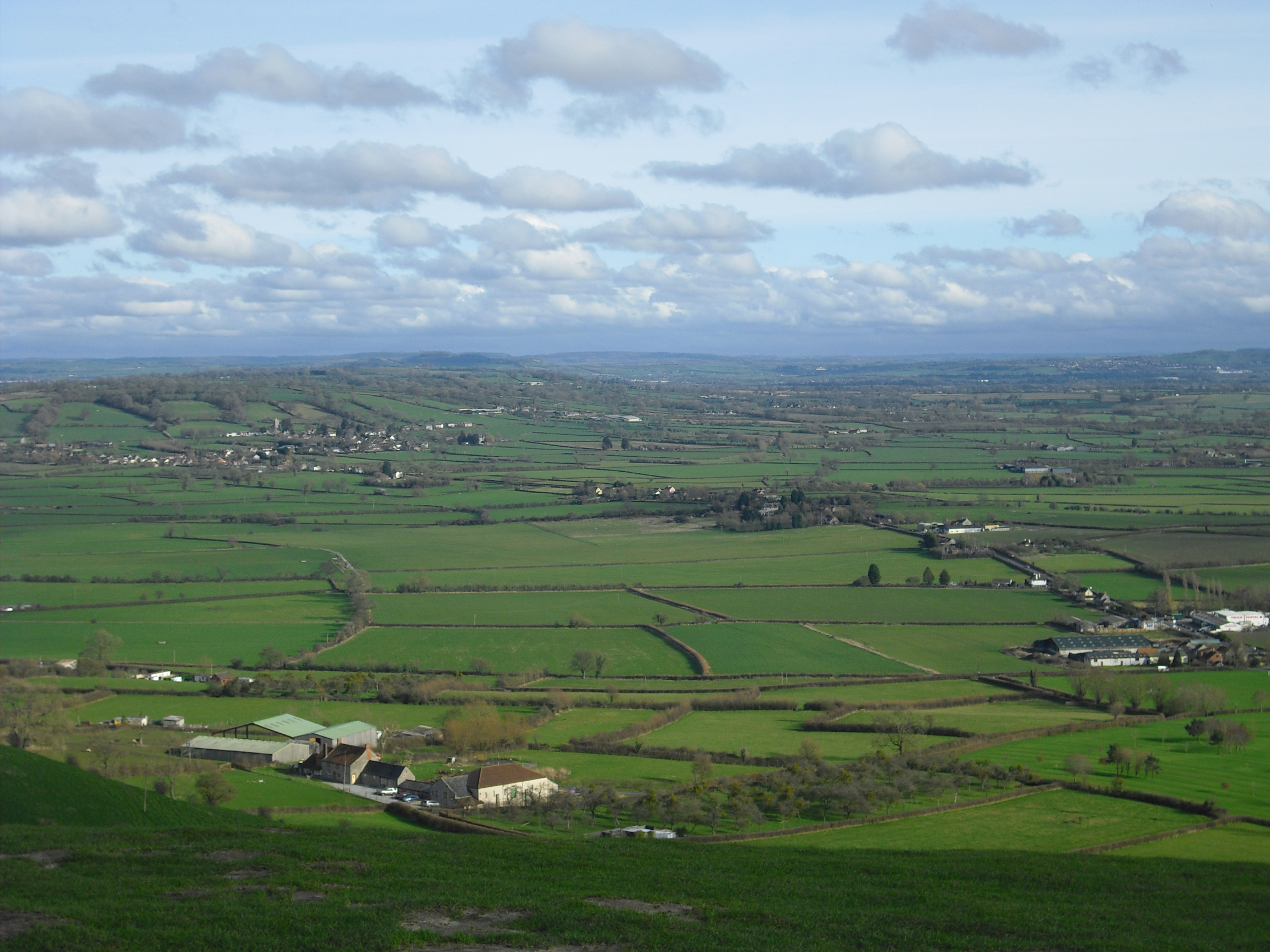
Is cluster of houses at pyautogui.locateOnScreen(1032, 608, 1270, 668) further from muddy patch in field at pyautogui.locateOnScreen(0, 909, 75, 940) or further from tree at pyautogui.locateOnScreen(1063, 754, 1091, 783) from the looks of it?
muddy patch in field at pyautogui.locateOnScreen(0, 909, 75, 940)

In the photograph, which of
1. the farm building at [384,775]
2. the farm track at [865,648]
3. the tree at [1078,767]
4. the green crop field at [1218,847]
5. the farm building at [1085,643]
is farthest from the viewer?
the farm building at [1085,643]

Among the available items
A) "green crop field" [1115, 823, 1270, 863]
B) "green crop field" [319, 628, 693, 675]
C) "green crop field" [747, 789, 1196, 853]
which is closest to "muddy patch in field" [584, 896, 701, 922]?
"green crop field" [747, 789, 1196, 853]

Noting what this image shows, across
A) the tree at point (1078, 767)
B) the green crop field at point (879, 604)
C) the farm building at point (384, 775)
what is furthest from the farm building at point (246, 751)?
the green crop field at point (879, 604)

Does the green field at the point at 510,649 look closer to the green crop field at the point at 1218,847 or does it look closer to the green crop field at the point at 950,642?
the green crop field at the point at 950,642

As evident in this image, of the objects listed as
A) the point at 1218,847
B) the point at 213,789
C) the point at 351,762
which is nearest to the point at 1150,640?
the point at 1218,847

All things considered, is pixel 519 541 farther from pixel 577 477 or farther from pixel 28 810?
pixel 28 810

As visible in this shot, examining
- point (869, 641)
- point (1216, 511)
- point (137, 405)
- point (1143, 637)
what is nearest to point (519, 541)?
point (869, 641)
